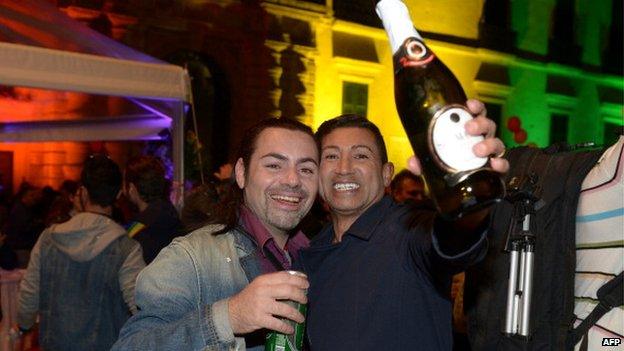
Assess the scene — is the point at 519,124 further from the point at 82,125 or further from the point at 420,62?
the point at 420,62

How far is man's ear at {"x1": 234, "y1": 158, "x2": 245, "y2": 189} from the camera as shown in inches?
99.8

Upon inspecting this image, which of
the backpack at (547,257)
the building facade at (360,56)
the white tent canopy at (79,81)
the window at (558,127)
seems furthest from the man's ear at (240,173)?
the window at (558,127)

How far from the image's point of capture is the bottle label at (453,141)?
151 cm

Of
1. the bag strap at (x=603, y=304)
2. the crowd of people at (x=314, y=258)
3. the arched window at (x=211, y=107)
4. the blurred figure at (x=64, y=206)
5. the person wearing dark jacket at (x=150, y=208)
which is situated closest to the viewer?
the crowd of people at (x=314, y=258)

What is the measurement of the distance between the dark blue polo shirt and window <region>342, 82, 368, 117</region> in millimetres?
15823

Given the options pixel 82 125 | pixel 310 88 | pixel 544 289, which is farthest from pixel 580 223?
pixel 310 88

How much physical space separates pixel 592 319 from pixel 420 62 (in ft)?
3.09

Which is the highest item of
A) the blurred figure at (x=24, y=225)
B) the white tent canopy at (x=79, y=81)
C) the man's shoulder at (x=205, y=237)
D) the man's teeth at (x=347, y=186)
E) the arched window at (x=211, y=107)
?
the arched window at (x=211, y=107)

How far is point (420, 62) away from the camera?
1.68 metres

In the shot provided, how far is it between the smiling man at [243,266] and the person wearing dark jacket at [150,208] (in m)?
2.44

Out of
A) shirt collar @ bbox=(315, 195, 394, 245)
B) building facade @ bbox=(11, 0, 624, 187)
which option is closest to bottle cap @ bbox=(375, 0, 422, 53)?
shirt collar @ bbox=(315, 195, 394, 245)

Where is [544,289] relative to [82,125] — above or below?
below

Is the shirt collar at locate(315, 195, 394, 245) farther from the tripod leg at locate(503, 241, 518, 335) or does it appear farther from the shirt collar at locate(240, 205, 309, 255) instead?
the tripod leg at locate(503, 241, 518, 335)

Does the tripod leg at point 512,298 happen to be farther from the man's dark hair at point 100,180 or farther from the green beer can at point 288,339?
the man's dark hair at point 100,180
